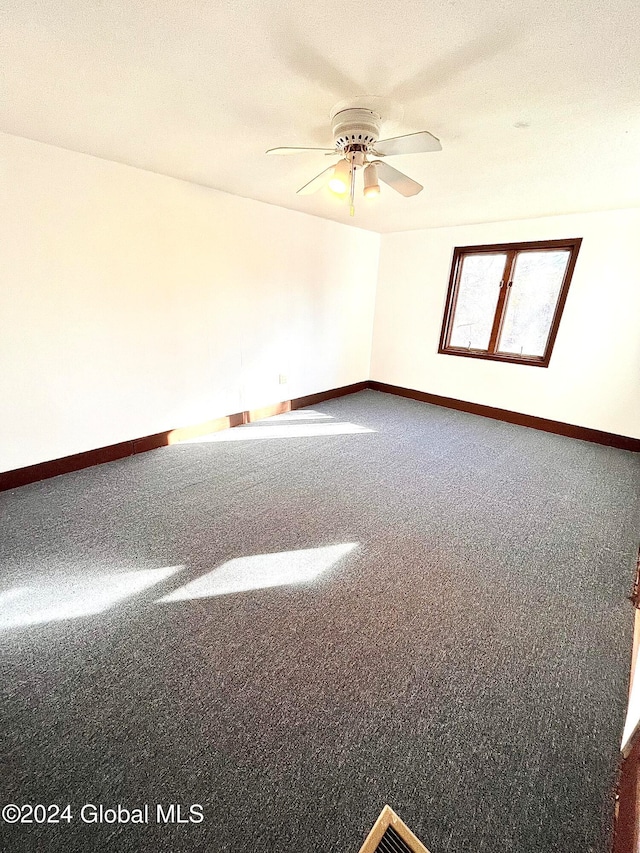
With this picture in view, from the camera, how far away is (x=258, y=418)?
13.6 feet

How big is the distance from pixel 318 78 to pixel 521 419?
12.5 ft

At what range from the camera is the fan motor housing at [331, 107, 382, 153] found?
1.70 metres

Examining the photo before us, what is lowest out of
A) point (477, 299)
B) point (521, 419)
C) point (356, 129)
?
point (521, 419)

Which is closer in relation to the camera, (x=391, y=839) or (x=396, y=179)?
(x=391, y=839)

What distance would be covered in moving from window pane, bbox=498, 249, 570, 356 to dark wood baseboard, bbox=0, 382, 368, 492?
246 cm

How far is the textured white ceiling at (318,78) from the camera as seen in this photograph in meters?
1.19

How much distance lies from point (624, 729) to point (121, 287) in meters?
3.57

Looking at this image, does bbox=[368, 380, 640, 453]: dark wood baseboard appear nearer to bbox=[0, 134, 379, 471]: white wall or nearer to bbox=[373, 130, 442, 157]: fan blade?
bbox=[0, 134, 379, 471]: white wall

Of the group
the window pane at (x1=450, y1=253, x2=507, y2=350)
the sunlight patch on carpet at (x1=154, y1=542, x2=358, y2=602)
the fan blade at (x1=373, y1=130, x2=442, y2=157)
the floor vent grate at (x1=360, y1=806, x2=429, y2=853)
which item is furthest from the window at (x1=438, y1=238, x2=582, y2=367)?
the floor vent grate at (x1=360, y1=806, x2=429, y2=853)

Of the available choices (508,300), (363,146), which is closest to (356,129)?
(363,146)

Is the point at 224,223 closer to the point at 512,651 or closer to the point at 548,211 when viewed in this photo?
the point at 548,211

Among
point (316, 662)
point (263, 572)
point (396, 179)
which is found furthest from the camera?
point (396, 179)

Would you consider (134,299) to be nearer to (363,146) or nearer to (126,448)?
(126,448)

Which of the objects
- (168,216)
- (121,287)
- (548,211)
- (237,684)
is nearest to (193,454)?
(121,287)
